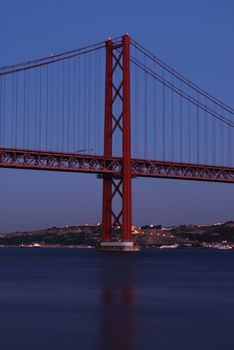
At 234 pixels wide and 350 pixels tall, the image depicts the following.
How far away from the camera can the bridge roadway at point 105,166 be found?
62.0m

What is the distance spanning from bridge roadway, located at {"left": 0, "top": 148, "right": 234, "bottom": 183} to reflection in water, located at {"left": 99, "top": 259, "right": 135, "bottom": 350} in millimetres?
29253

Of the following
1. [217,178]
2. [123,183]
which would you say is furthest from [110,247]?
[217,178]

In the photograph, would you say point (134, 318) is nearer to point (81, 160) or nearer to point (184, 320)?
point (184, 320)

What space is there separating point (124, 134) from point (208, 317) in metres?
42.8

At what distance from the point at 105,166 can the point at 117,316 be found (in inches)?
1764

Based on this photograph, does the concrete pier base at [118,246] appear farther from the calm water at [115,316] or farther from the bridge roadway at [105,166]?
the calm water at [115,316]

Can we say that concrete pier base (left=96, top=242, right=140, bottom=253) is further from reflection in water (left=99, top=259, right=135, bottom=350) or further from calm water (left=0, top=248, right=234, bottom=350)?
calm water (left=0, top=248, right=234, bottom=350)

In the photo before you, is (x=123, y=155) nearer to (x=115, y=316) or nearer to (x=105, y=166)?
(x=105, y=166)

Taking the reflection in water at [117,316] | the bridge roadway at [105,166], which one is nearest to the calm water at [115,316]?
the reflection in water at [117,316]

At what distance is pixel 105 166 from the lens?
65000mm

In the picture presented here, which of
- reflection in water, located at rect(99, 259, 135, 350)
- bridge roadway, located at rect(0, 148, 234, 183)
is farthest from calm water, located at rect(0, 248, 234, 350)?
bridge roadway, located at rect(0, 148, 234, 183)

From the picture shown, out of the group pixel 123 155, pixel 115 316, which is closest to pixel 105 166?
pixel 123 155

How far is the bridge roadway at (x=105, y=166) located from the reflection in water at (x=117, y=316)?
2925 centimetres

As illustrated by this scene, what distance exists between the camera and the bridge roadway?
62.0m
